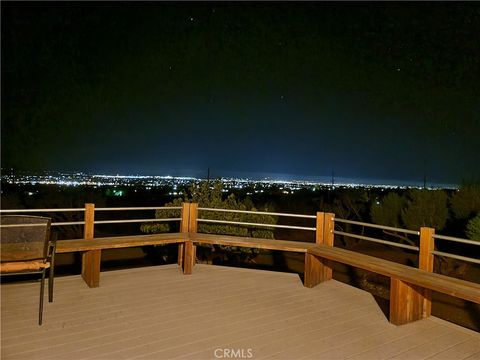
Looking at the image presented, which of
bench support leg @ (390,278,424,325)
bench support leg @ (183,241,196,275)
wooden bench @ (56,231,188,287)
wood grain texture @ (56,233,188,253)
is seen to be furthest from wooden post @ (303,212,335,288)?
wooden bench @ (56,231,188,287)

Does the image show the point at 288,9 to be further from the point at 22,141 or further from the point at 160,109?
the point at 22,141

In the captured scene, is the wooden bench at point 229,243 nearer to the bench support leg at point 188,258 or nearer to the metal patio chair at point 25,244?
the bench support leg at point 188,258

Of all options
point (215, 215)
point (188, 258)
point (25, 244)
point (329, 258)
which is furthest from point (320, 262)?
point (25, 244)

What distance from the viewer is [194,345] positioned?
301 cm

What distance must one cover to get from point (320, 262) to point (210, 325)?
1989 millimetres

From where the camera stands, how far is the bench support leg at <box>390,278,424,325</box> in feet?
11.9

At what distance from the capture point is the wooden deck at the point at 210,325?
2.92 m

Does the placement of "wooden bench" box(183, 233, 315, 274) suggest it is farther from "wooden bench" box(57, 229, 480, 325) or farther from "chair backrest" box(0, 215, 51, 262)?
"chair backrest" box(0, 215, 51, 262)

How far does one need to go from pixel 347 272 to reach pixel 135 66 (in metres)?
8.47

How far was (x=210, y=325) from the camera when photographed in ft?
11.3

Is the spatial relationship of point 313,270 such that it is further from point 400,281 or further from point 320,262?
point 400,281

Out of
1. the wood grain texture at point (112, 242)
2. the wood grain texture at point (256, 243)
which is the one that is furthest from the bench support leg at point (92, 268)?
the wood grain texture at point (256, 243)

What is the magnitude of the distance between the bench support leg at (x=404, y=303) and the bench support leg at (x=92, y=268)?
10.8 feet

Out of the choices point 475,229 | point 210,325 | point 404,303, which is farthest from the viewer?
point 475,229
